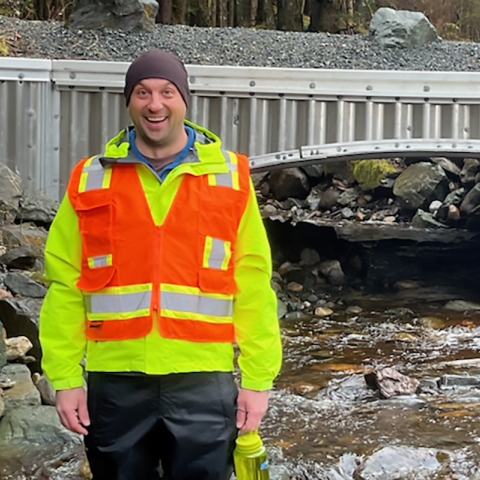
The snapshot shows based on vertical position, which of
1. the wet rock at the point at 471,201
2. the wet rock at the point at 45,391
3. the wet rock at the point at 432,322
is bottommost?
the wet rock at the point at 432,322

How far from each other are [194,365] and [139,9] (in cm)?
823

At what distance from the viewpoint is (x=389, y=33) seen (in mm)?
9852

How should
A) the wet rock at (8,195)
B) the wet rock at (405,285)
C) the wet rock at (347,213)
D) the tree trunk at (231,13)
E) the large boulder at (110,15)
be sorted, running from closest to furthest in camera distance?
the wet rock at (8,195)
the large boulder at (110,15)
the wet rock at (405,285)
the wet rock at (347,213)
the tree trunk at (231,13)

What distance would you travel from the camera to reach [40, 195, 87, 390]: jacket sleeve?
6.93 feet

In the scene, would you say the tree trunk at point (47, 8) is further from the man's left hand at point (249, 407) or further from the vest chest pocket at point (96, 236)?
the man's left hand at point (249, 407)

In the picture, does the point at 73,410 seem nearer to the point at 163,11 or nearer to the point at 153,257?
the point at 153,257

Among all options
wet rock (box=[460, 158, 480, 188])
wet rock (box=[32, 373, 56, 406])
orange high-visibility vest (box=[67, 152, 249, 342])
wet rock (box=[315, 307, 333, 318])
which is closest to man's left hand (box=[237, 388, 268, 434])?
orange high-visibility vest (box=[67, 152, 249, 342])

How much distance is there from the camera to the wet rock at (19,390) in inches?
170

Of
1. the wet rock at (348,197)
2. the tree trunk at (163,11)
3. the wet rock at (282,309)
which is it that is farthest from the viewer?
the wet rock at (348,197)

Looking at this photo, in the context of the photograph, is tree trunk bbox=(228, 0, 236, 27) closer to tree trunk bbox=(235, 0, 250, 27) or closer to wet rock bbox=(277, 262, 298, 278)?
tree trunk bbox=(235, 0, 250, 27)

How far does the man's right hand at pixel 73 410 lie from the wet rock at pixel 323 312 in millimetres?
7106

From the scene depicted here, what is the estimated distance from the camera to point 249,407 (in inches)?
84.3

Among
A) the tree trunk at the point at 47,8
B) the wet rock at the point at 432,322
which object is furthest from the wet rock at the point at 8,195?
the tree trunk at the point at 47,8

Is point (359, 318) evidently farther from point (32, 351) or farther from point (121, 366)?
point (121, 366)
